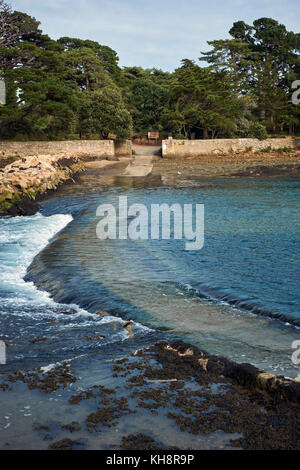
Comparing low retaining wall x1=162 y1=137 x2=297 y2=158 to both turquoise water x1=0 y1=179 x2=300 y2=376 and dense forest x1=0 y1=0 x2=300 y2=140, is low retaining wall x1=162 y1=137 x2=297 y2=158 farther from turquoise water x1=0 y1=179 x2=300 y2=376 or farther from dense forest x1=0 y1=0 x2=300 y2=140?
turquoise water x1=0 y1=179 x2=300 y2=376

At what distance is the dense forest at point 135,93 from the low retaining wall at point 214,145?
58.2 inches

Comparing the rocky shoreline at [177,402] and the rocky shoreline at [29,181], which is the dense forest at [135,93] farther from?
the rocky shoreline at [177,402]

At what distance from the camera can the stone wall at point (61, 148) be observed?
4325cm

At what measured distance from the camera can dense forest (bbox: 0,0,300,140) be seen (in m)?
40.8

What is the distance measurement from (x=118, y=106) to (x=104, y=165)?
27.1 feet

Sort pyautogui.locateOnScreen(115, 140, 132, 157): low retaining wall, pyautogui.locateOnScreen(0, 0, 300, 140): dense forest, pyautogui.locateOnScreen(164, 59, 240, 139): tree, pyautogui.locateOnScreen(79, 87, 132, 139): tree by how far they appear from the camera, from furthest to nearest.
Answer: pyautogui.locateOnScreen(164, 59, 240, 139): tree, pyautogui.locateOnScreen(115, 140, 132, 157): low retaining wall, pyautogui.locateOnScreen(79, 87, 132, 139): tree, pyautogui.locateOnScreen(0, 0, 300, 140): dense forest

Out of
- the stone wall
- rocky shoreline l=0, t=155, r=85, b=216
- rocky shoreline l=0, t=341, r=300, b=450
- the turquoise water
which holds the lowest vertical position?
rocky shoreline l=0, t=341, r=300, b=450

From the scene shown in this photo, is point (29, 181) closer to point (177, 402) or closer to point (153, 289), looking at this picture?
point (153, 289)

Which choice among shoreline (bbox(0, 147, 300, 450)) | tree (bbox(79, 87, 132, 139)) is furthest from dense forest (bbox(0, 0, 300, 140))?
shoreline (bbox(0, 147, 300, 450))

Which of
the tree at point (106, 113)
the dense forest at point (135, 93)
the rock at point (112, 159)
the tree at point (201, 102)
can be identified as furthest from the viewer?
the tree at point (201, 102)

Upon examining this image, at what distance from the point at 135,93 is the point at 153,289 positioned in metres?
53.4

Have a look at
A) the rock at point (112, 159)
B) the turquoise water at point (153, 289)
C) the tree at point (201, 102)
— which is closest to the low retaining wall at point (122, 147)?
the rock at point (112, 159)

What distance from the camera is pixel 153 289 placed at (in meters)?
10.7

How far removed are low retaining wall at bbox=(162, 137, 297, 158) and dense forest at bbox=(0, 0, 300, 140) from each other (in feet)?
4.85
